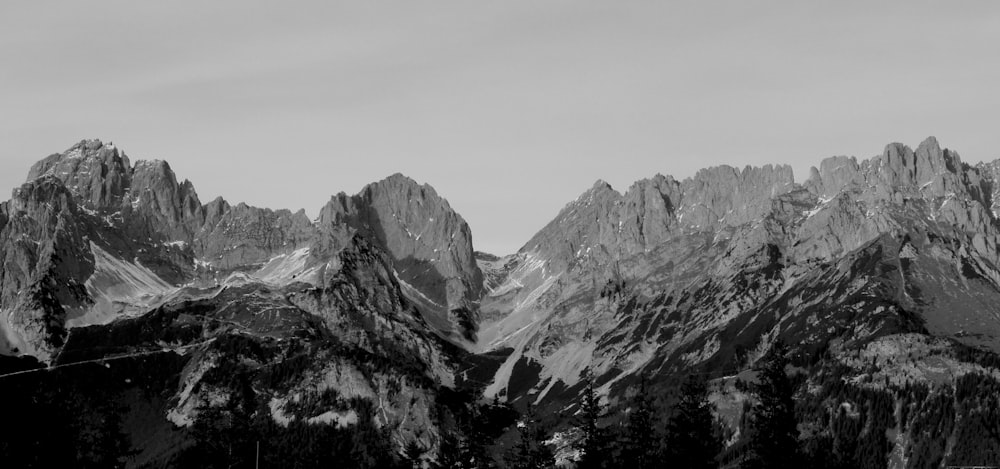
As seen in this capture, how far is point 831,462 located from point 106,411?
72431 mm

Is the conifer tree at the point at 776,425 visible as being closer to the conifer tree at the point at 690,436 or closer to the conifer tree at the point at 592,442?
the conifer tree at the point at 690,436

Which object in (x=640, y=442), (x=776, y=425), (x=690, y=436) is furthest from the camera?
(x=640, y=442)

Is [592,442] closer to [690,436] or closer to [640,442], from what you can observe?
[640,442]

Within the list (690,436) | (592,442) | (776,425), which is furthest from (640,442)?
(776,425)

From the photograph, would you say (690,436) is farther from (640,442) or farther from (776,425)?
(776,425)

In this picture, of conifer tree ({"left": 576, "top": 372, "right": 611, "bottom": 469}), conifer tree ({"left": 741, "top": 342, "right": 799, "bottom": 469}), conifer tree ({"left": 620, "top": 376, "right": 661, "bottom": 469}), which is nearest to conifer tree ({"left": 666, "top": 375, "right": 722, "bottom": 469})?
conifer tree ({"left": 620, "top": 376, "right": 661, "bottom": 469})

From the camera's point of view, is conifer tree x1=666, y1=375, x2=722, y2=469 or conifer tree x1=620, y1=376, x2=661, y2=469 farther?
conifer tree x1=620, y1=376, x2=661, y2=469

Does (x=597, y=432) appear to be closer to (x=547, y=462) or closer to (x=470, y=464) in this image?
(x=547, y=462)

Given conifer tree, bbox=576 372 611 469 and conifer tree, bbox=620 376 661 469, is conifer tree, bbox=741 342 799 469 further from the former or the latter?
conifer tree, bbox=576 372 611 469

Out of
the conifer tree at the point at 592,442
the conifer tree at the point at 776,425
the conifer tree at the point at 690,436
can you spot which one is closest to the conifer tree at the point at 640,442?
the conifer tree at the point at 592,442

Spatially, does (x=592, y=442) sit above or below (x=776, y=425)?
above

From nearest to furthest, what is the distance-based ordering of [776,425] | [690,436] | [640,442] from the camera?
[776,425] < [690,436] < [640,442]

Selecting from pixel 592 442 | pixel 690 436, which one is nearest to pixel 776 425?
pixel 690 436

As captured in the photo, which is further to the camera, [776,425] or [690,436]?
[690,436]
